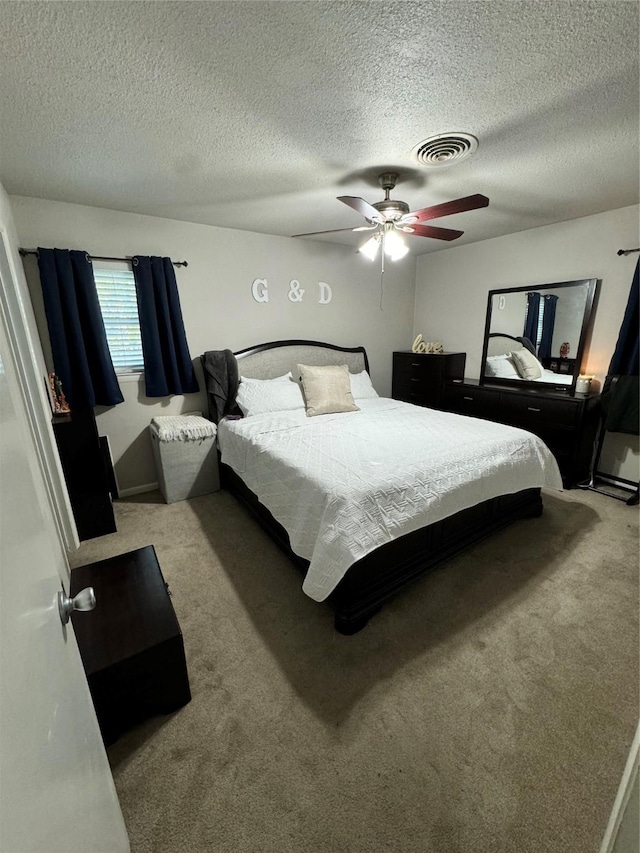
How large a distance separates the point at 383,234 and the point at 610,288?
2245 mm

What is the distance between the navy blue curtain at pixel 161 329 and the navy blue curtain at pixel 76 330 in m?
0.31

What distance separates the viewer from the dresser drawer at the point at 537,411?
3119 millimetres

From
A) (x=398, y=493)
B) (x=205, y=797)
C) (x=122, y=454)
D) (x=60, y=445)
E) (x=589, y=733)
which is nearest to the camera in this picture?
(x=205, y=797)

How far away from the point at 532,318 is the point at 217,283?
319 centimetres

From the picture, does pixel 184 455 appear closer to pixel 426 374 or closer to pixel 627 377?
pixel 426 374

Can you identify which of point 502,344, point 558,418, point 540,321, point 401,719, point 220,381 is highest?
point 540,321

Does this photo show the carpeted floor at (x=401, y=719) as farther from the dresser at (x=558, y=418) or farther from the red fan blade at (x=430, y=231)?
the red fan blade at (x=430, y=231)

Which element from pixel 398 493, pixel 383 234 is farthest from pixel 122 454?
pixel 383 234

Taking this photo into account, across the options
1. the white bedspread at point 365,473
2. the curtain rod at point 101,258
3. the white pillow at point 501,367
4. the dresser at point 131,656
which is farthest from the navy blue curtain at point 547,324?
the dresser at point 131,656

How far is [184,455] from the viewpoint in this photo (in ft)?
10.00

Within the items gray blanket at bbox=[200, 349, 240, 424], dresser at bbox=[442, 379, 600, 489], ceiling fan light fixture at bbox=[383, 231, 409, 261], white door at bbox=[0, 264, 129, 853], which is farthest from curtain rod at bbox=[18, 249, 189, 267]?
dresser at bbox=[442, 379, 600, 489]

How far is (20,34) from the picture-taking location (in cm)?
117

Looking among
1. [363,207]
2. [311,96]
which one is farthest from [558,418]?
[311,96]

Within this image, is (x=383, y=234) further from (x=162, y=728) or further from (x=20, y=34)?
(x=162, y=728)
